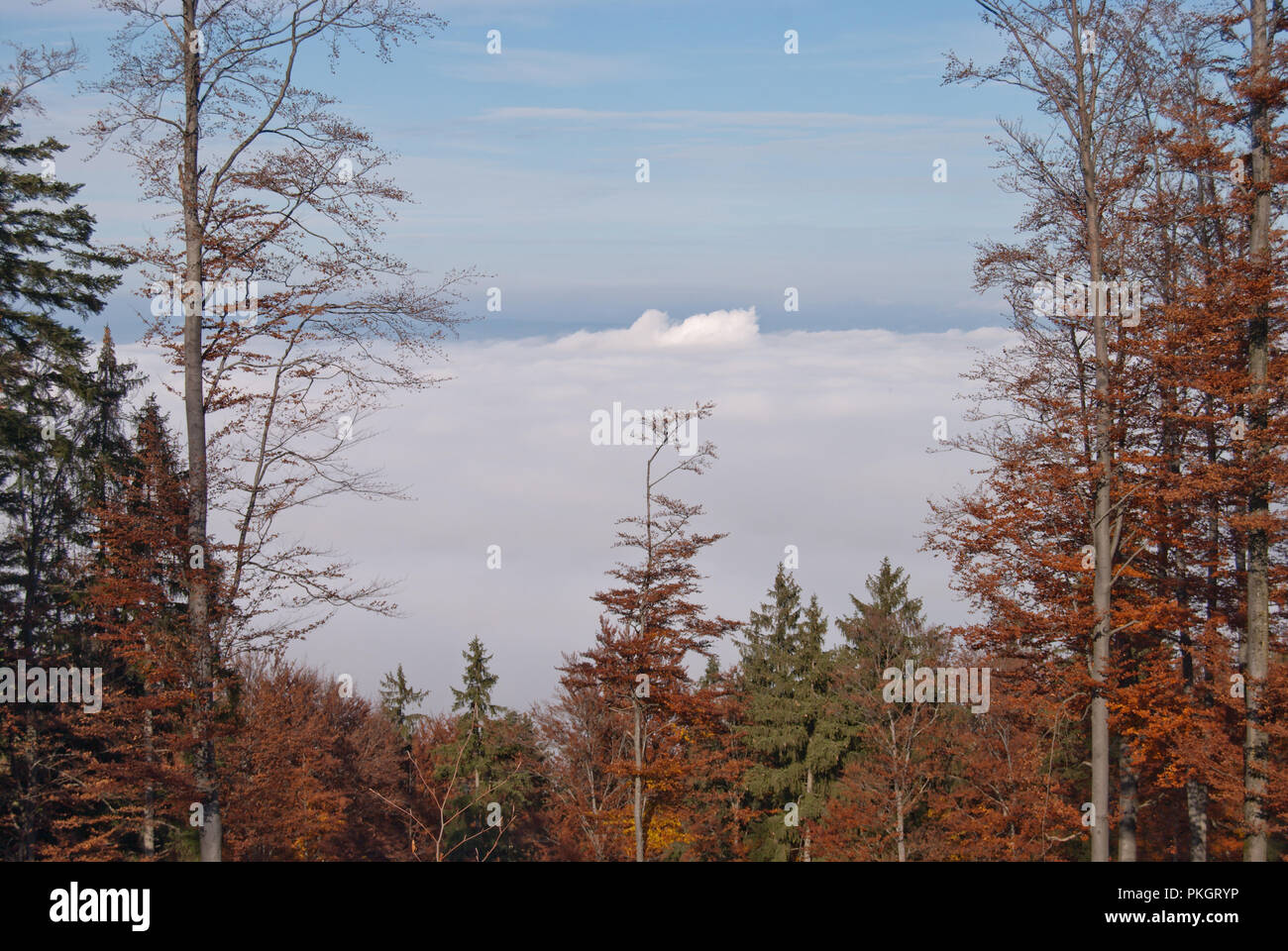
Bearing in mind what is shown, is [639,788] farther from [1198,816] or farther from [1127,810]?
[1198,816]

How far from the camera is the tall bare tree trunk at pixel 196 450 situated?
553 inches

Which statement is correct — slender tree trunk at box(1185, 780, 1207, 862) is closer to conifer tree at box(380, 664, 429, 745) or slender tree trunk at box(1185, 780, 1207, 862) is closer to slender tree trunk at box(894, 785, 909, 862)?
slender tree trunk at box(894, 785, 909, 862)

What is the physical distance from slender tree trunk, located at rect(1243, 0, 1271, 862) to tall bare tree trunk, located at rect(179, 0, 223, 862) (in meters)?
15.8

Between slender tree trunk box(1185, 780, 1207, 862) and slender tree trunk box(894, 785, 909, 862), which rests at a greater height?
slender tree trunk box(1185, 780, 1207, 862)

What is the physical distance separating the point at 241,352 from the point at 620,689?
15303 millimetres

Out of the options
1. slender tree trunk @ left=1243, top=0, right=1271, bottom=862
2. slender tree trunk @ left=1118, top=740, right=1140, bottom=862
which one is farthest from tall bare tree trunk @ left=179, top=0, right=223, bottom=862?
slender tree trunk @ left=1118, top=740, right=1140, bottom=862

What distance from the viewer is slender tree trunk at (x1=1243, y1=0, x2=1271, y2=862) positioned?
16.8 m

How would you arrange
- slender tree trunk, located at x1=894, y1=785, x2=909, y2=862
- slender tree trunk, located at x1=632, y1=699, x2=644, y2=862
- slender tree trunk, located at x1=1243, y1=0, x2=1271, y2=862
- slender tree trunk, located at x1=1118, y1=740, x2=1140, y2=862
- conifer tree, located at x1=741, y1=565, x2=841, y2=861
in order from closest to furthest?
slender tree trunk, located at x1=1243, y1=0, x2=1271, y2=862, slender tree trunk, located at x1=1118, y1=740, x2=1140, y2=862, slender tree trunk, located at x1=632, y1=699, x2=644, y2=862, slender tree trunk, located at x1=894, y1=785, x2=909, y2=862, conifer tree, located at x1=741, y1=565, x2=841, y2=861

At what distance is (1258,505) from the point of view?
18141 mm

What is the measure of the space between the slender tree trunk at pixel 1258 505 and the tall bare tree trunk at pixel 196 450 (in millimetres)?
15805

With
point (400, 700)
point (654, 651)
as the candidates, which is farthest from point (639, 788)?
point (400, 700)

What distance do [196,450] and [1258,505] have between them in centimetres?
1750

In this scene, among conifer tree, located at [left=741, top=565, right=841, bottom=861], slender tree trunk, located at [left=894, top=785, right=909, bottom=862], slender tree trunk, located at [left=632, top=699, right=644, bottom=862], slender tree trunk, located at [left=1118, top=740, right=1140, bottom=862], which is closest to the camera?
slender tree trunk, located at [left=1118, top=740, right=1140, bottom=862]
